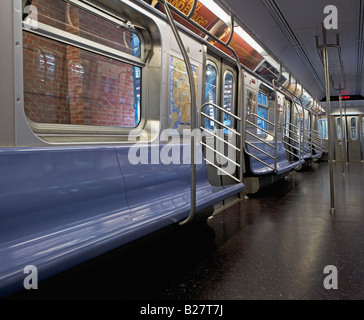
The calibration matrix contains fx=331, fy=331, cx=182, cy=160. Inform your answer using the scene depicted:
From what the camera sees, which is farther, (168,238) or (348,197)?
(348,197)

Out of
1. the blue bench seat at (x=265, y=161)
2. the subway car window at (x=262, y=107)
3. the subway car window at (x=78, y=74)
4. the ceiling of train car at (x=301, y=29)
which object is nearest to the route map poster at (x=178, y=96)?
the subway car window at (x=78, y=74)

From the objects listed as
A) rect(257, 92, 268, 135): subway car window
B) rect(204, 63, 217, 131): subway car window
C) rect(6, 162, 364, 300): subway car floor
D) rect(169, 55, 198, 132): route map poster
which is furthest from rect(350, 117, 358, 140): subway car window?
rect(169, 55, 198, 132): route map poster

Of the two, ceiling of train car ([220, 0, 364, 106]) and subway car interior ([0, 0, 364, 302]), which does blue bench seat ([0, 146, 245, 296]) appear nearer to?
subway car interior ([0, 0, 364, 302])

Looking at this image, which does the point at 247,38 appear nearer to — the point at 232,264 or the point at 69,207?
the point at 232,264

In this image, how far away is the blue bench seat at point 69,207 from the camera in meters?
1.38

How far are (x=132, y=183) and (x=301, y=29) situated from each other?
413 centimetres

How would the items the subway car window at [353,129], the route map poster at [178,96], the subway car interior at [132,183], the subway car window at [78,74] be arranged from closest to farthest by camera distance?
the subway car interior at [132,183] < the subway car window at [78,74] < the route map poster at [178,96] < the subway car window at [353,129]

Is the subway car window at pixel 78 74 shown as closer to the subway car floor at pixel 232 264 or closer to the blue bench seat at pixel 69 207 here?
the blue bench seat at pixel 69 207

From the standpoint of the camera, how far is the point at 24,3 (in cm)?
198

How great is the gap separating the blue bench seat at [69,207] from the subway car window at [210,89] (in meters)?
2.40

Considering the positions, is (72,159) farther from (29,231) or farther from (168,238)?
(168,238)

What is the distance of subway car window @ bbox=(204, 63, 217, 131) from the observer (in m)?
4.67
